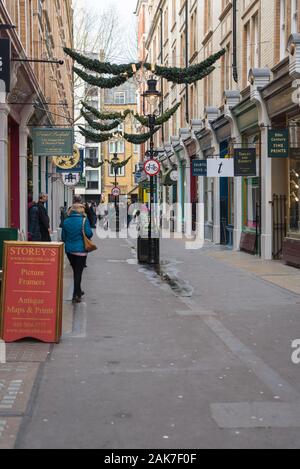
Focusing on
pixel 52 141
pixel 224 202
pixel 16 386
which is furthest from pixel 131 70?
pixel 16 386

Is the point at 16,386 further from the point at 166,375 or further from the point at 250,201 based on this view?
the point at 250,201

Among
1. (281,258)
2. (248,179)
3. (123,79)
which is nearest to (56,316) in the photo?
(123,79)

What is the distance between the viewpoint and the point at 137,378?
6.89m

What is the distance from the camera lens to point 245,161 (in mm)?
21141

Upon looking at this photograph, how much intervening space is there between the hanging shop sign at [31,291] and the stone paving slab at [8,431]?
Result: 2993mm

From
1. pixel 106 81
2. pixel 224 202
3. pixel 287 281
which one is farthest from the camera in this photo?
pixel 224 202

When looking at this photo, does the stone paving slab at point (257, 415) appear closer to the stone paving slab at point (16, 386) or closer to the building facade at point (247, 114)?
the stone paving slab at point (16, 386)

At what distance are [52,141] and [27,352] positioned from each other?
1424 centimetres

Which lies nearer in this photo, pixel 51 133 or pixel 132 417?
pixel 132 417

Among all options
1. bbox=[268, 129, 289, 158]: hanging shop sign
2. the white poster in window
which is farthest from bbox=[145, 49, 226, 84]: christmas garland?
the white poster in window

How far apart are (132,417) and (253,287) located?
28.5ft

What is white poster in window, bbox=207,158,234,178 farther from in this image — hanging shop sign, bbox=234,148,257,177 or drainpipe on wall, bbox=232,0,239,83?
drainpipe on wall, bbox=232,0,239,83
